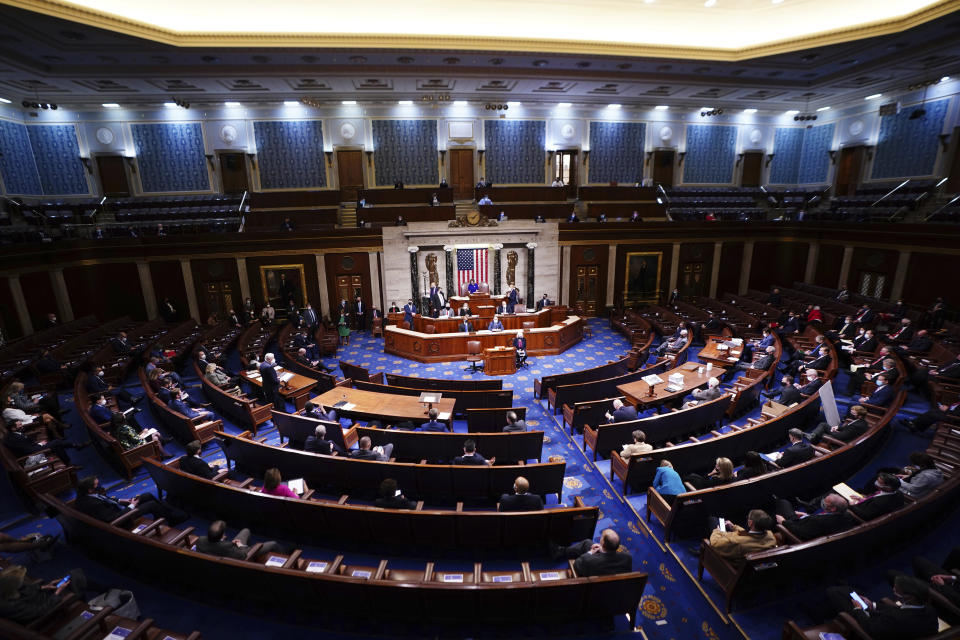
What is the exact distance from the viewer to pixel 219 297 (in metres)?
16.6

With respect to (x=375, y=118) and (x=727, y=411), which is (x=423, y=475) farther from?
(x=375, y=118)

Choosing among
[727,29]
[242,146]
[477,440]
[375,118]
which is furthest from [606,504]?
[242,146]

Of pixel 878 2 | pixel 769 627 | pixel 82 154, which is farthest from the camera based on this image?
pixel 82 154

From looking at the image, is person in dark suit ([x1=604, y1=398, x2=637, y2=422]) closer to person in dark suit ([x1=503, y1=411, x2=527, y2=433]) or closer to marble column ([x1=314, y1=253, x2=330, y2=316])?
person in dark suit ([x1=503, y1=411, x2=527, y2=433])

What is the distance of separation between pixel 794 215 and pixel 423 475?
20.8m

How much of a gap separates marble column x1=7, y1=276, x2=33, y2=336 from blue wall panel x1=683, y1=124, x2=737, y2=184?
2586 cm

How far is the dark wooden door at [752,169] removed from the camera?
22.0m

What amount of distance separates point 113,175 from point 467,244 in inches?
587

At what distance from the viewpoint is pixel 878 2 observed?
517 inches

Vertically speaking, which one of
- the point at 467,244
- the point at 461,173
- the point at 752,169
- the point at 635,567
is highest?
the point at 752,169

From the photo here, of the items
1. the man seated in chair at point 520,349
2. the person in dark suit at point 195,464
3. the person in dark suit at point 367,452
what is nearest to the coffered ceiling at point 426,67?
the man seated in chair at point 520,349

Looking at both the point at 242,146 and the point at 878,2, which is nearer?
the point at 878,2

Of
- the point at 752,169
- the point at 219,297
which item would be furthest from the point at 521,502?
the point at 752,169

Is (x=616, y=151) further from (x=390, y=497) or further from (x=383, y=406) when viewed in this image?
(x=390, y=497)
